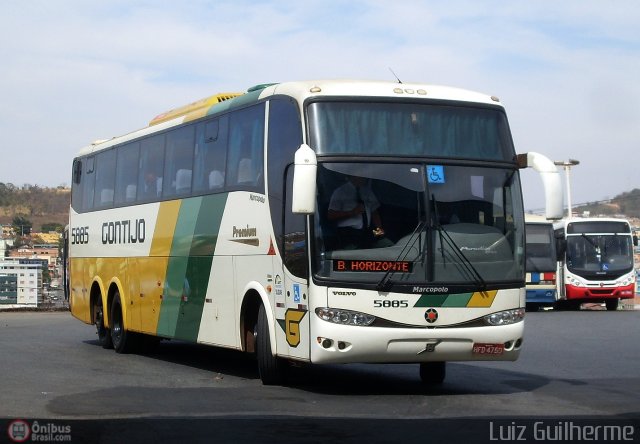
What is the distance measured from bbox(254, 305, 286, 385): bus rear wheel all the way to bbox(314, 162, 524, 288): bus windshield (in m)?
1.66

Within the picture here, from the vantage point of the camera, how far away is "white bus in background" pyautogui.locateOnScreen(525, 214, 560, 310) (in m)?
40.2

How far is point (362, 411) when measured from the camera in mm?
11773

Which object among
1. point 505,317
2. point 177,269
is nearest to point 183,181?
point 177,269

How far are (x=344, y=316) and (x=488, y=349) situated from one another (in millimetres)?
1663

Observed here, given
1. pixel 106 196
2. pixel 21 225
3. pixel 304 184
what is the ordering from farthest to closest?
1. pixel 21 225
2. pixel 106 196
3. pixel 304 184

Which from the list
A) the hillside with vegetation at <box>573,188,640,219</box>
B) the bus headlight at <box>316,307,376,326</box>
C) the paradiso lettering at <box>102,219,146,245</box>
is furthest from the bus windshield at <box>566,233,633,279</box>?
the hillside with vegetation at <box>573,188,640,219</box>

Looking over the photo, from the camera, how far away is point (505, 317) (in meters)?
13.4

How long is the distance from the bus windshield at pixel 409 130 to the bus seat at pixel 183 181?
4.22 meters

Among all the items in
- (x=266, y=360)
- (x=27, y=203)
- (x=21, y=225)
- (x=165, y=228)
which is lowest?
(x=266, y=360)

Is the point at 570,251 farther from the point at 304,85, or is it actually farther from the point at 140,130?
the point at 304,85

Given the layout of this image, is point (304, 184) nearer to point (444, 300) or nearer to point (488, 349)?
point (444, 300)

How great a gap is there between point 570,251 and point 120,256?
76.9 feet
